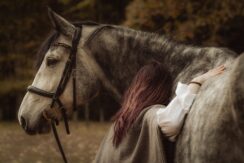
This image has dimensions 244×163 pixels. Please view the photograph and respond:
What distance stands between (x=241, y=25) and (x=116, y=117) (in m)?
15.3

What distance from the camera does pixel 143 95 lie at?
439 cm

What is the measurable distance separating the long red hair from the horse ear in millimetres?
1141

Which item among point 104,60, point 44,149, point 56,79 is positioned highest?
point 104,60

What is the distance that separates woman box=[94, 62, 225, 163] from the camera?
4.00 meters

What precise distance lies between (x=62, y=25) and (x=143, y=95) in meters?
1.44

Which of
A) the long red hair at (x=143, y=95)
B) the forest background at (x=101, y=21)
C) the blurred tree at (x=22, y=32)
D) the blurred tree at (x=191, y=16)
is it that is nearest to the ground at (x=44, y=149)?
the forest background at (x=101, y=21)

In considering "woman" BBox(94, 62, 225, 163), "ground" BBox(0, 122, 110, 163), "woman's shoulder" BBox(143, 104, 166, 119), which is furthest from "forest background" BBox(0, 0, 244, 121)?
"woman's shoulder" BBox(143, 104, 166, 119)

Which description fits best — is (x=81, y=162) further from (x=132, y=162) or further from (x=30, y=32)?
(x=30, y=32)

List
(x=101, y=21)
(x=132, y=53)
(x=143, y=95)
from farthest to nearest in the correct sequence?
(x=101, y=21) → (x=132, y=53) → (x=143, y=95)

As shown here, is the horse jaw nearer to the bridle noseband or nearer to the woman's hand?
the bridle noseband

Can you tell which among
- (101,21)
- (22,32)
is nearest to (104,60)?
(101,21)

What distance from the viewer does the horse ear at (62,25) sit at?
5.48 m

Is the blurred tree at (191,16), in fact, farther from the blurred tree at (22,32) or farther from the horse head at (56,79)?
the horse head at (56,79)

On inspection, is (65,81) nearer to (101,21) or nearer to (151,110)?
(151,110)
